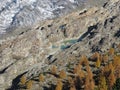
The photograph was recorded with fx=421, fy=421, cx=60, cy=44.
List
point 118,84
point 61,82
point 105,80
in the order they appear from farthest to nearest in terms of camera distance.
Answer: point 61,82, point 105,80, point 118,84

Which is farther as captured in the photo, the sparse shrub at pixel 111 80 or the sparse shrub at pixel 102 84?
the sparse shrub at pixel 111 80

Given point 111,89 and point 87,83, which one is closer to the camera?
point 111,89

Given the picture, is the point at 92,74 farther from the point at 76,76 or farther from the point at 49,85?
the point at 49,85

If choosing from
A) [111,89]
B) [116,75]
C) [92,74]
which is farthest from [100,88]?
[92,74]

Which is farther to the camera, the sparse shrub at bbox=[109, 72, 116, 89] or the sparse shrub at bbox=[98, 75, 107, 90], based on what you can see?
the sparse shrub at bbox=[109, 72, 116, 89]

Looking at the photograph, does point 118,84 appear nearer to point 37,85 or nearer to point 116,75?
point 116,75

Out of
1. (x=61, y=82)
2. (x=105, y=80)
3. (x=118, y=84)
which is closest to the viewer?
(x=118, y=84)

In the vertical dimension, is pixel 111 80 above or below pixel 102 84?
above

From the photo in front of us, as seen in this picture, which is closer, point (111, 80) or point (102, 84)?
point (102, 84)

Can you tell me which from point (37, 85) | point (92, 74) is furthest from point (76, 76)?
point (37, 85)
